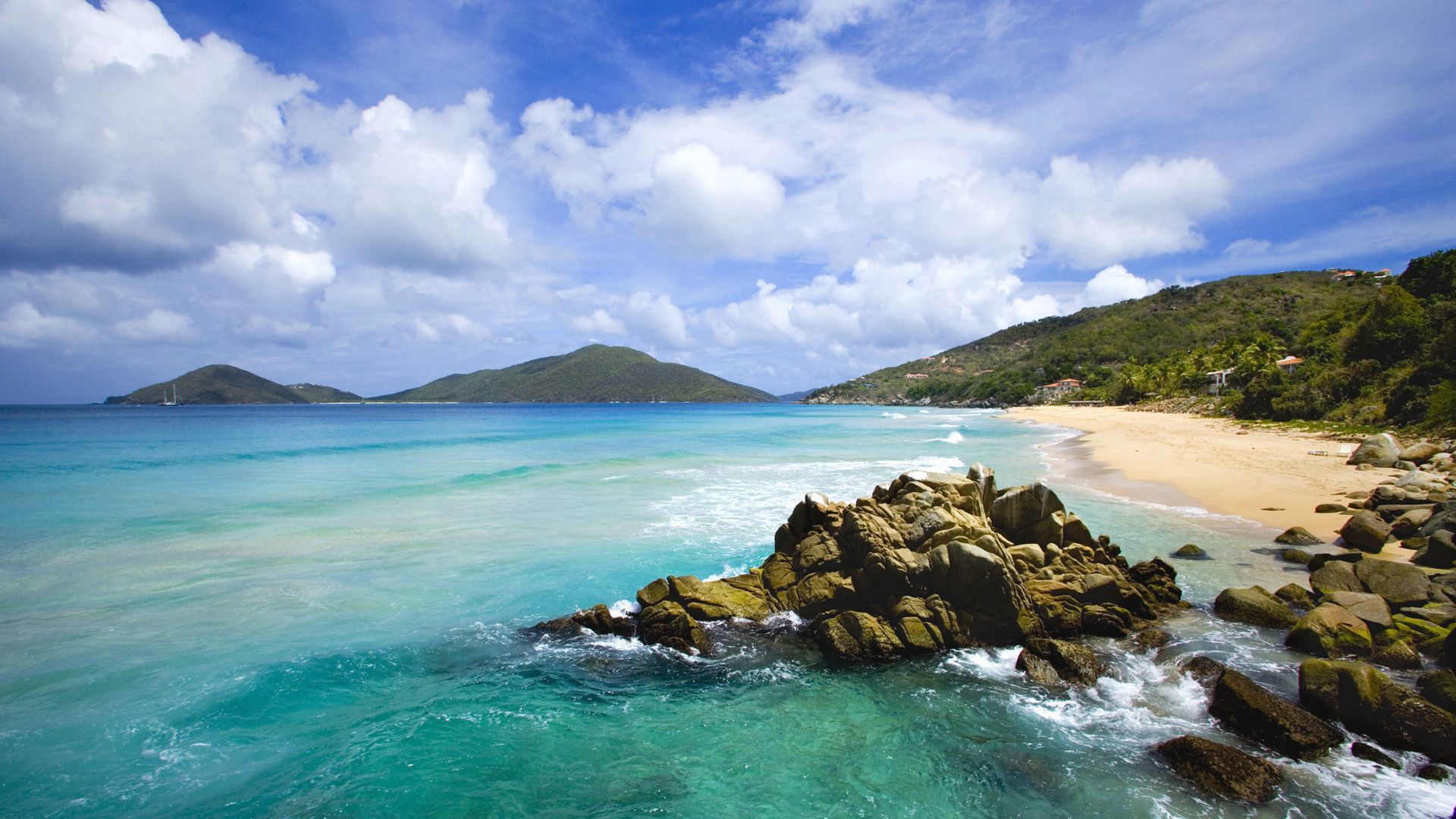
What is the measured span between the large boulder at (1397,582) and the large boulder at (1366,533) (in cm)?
313

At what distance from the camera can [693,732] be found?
7012 millimetres

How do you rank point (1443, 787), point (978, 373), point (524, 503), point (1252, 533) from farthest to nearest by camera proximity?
1. point (978, 373)
2. point (524, 503)
3. point (1252, 533)
4. point (1443, 787)

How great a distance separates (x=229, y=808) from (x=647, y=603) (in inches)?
216

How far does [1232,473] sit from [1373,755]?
19.9 meters

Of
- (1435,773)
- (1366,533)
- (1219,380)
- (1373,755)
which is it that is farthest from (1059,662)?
(1219,380)

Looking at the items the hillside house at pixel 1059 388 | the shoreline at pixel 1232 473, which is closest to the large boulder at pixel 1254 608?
the shoreline at pixel 1232 473

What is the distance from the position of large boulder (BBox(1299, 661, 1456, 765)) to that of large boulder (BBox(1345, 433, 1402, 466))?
20.1 meters

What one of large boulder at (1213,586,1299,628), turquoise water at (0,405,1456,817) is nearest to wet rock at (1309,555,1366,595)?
large boulder at (1213,586,1299,628)

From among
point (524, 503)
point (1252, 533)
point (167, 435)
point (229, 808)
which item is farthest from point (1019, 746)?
Result: point (167, 435)

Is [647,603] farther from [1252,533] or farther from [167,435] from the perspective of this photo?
[167,435]

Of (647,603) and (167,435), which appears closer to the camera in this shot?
(647,603)

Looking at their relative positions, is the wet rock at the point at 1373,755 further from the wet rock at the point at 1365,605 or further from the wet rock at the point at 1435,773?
the wet rock at the point at 1365,605

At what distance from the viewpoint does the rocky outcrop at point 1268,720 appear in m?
6.26

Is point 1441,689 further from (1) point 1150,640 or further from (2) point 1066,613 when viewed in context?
(2) point 1066,613
